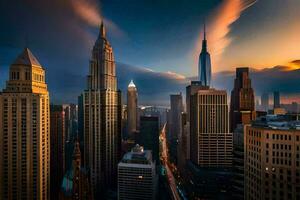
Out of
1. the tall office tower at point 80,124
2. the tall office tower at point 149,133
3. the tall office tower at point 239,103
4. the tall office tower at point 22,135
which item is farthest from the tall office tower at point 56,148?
the tall office tower at point 239,103

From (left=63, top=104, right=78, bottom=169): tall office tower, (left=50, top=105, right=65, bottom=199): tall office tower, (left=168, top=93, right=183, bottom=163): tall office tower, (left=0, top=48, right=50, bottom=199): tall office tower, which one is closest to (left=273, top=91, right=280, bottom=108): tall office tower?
(left=0, top=48, right=50, bottom=199): tall office tower

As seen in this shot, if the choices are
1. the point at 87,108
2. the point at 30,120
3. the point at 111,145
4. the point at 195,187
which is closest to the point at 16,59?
the point at 30,120

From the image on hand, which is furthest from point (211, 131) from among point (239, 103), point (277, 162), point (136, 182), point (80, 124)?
point (277, 162)

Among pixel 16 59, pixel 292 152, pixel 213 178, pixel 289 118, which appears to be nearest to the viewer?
pixel 292 152

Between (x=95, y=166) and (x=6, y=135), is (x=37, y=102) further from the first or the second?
(x=95, y=166)

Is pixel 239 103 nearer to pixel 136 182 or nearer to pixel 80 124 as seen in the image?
pixel 136 182
